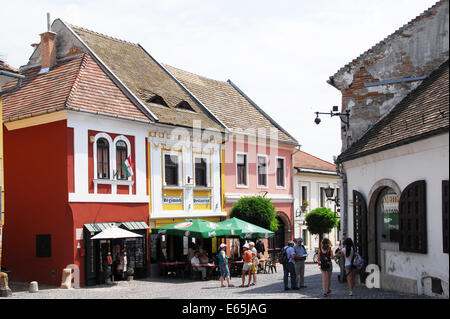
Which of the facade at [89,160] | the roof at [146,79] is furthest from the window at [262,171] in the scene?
the facade at [89,160]

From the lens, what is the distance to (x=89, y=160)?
69.1ft

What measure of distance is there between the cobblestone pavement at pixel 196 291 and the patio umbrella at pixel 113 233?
173 centimetres

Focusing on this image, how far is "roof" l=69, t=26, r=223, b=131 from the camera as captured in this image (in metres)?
25.2

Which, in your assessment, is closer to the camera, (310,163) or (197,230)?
(197,230)

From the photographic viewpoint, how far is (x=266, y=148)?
101 ft

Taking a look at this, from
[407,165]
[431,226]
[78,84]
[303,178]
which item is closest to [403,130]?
[407,165]

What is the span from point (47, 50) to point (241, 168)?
10.7 m

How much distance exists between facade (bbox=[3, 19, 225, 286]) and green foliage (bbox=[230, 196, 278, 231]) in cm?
130

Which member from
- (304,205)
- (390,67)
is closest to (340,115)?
(390,67)

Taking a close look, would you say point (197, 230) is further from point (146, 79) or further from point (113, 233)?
point (146, 79)

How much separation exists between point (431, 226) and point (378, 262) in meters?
3.61

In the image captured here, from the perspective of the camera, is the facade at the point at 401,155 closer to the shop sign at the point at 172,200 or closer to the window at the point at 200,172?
the shop sign at the point at 172,200

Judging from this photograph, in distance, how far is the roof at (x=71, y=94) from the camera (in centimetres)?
2128

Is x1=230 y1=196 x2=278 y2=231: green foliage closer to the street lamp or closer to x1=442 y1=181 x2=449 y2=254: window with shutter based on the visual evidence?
the street lamp
